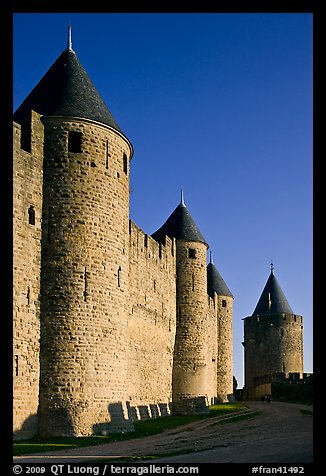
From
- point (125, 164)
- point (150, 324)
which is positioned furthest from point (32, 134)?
point (150, 324)

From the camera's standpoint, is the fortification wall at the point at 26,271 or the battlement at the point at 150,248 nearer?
the fortification wall at the point at 26,271

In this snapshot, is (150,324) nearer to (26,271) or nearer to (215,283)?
(26,271)

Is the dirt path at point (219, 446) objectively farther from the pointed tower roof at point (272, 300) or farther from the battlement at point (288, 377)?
the pointed tower roof at point (272, 300)

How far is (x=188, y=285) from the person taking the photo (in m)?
35.7

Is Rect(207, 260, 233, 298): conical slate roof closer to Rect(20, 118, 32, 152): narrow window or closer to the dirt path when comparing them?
the dirt path

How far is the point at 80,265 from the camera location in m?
21.7

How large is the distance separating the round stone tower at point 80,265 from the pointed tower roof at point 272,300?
121 feet

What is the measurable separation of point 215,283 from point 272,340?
1007 cm

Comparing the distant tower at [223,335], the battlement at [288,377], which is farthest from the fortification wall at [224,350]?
the battlement at [288,377]

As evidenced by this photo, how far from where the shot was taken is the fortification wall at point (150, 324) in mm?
28172

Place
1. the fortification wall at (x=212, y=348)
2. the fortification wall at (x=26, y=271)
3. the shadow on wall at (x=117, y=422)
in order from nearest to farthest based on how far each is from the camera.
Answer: the fortification wall at (x=26, y=271)
the shadow on wall at (x=117, y=422)
the fortification wall at (x=212, y=348)

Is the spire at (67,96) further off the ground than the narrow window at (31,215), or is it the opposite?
the spire at (67,96)

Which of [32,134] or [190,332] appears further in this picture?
[190,332]

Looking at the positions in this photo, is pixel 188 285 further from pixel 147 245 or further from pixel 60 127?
pixel 60 127
